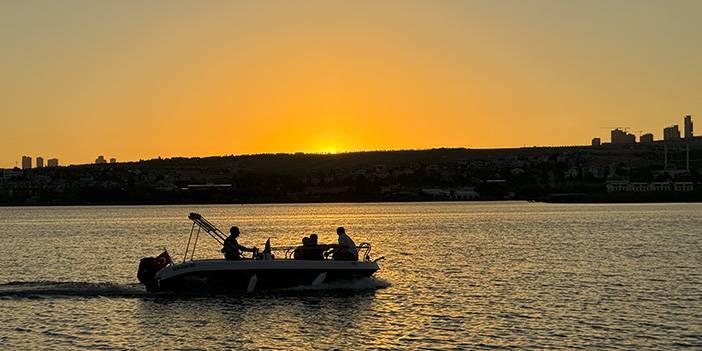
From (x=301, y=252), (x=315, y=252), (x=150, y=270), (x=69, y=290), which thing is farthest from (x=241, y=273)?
(x=69, y=290)

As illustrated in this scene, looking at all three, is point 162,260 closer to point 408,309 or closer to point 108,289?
point 108,289

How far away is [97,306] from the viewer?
3997cm

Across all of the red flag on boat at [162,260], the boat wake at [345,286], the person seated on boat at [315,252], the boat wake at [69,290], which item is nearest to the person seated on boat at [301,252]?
the person seated on boat at [315,252]

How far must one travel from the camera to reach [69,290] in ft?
143

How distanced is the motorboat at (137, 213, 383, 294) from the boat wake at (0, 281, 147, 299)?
5.35 feet

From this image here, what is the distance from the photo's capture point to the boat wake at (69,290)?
140ft

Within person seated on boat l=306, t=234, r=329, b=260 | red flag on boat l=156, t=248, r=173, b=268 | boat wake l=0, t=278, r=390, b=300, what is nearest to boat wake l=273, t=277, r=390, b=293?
boat wake l=0, t=278, r=390, b=300

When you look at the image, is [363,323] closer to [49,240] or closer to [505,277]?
[505,277]

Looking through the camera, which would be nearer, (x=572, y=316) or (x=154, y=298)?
(x=572, y=316)

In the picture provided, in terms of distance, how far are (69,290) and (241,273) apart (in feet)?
27.4

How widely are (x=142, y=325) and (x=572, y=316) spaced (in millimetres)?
15317

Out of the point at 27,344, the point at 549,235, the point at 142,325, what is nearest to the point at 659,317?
the point at 142,325

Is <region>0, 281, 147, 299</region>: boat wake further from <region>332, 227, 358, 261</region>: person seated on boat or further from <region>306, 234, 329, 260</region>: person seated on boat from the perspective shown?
<region>332, 227, 358, 261</region>: person seated on boat

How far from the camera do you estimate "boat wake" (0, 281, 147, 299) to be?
4275cm
